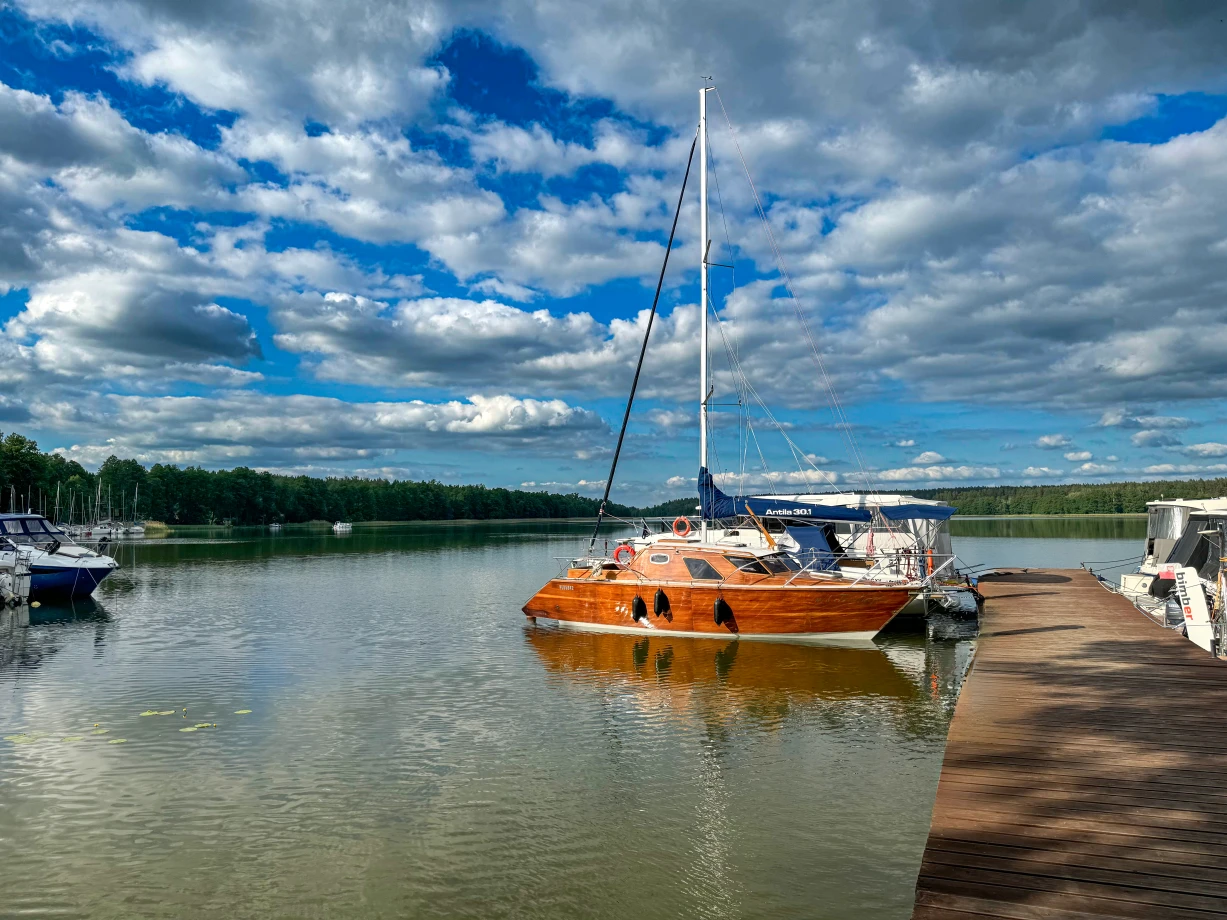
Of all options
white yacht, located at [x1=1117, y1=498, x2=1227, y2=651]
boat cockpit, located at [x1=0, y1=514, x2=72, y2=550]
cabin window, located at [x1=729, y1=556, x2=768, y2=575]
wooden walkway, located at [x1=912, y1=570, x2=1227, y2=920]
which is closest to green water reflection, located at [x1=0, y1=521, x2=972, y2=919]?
wooden walkway, located at [x1=912, y1=570, x2=1227, y2=920]

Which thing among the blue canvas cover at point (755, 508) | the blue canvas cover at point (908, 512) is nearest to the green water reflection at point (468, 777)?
the blue canvas cover at point (755, 508)

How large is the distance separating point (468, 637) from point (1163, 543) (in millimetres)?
21836

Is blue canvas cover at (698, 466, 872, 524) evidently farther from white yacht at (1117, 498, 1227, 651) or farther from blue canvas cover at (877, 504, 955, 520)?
white yacht at (1117, 498, 1227, 651)

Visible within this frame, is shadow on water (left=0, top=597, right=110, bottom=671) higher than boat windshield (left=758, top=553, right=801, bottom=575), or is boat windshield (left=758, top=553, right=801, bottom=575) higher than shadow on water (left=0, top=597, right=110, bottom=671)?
boat windshield (left=758, top=553, right=801, bottom=575)

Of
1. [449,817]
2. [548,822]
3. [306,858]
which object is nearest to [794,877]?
[548,822]

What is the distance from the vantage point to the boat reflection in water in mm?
13922

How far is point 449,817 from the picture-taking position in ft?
29.7

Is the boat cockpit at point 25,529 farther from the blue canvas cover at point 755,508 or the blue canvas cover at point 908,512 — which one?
the blue canvas cover at point 908,512

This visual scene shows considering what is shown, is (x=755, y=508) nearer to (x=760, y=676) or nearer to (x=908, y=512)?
(x=908, y=512)

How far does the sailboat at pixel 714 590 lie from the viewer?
62.4 ft

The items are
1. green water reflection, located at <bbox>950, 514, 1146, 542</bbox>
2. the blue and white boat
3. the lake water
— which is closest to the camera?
the lake water

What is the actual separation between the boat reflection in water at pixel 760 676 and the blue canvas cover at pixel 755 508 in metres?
3.60

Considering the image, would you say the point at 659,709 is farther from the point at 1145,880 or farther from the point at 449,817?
the point at 1145,880

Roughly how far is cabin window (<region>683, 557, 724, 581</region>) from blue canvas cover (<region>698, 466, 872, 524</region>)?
208 cm
